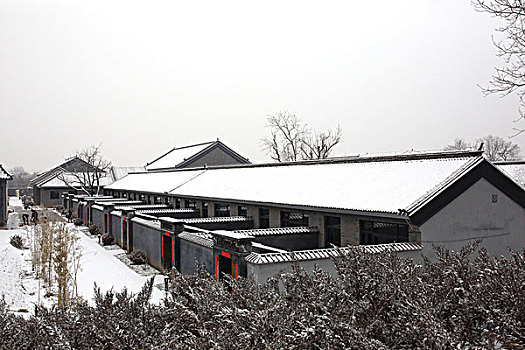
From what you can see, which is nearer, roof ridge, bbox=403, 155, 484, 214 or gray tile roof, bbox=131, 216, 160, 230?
roof ridge, bbox=403, 155, 484, 214

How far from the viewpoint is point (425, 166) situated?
1659cm

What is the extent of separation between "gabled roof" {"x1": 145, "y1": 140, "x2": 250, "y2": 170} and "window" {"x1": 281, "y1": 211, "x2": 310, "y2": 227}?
29.3m

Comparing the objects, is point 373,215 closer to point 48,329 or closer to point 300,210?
point 300,210

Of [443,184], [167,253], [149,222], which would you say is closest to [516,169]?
[443,184]

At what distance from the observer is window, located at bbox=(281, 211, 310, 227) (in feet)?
63.3

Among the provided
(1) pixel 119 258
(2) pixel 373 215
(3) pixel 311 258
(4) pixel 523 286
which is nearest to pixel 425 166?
(2) pixel 373 215

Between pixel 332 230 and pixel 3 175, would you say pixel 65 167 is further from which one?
pixel 332 230

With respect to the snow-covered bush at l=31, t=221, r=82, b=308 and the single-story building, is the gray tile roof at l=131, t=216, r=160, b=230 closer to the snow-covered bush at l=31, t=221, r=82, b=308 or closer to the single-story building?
the snow-covered bush at l=31, t=221, r=82, b=308

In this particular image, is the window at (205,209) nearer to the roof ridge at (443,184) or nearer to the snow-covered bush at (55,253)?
the snow-covered bush at (55,253)

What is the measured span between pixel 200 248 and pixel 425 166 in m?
9.21

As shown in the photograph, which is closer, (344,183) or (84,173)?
(344,183)

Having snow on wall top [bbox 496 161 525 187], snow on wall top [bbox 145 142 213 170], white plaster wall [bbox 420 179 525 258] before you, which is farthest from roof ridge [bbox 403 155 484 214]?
snow on wall top [bbox 145 142 213 170]

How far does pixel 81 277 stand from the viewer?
2016 centimetres

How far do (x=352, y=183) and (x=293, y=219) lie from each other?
3436 mm
